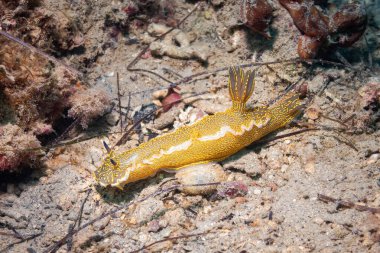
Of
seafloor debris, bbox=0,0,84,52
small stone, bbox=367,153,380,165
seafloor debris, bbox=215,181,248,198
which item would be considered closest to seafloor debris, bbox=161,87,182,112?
seafloor debris, bbox=215,181,248,198

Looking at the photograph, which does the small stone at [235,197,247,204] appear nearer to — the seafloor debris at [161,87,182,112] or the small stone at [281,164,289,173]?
the small stone at [281,164,289,173]

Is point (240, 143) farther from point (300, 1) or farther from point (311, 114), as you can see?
point (300, 1)

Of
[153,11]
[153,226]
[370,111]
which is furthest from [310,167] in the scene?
[153,11]

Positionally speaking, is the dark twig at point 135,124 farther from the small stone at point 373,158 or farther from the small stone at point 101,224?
the small stone at point 373,158

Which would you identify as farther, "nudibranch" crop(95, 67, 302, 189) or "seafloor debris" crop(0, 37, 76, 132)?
"nudibranch" crop(95, 67, 302, 189)

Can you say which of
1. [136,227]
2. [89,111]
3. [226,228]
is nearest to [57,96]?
[89,111]

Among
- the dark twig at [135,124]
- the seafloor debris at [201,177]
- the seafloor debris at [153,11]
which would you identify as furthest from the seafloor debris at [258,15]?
the seafloor debris at [201,177]
